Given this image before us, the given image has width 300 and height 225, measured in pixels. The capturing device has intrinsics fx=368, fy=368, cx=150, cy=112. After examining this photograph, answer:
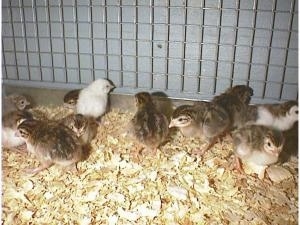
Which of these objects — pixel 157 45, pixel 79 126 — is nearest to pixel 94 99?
pixel 79 126

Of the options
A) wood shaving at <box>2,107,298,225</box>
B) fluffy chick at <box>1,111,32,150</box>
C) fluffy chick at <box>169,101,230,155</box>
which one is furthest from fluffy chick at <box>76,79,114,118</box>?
fluffy chick at <box>169,101,230,155</box>

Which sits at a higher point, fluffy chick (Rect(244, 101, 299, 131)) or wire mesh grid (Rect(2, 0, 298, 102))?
wire mesh grid (Rect(2, 0, 298, 102))

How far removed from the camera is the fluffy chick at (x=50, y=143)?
1.99m

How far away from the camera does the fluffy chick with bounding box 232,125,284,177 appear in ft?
6.39

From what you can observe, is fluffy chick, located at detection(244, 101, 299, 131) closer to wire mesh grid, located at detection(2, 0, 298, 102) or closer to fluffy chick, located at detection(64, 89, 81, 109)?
wire mesh grid, located at detection(2, 0, 298, 102)

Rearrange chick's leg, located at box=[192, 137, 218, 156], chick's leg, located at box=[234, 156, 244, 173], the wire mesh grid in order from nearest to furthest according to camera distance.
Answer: chick's leg, located at box=[234, 156, 244, 173] → chick's leg, located at box=[192, 137, 218, 156] → the wire mesh grid

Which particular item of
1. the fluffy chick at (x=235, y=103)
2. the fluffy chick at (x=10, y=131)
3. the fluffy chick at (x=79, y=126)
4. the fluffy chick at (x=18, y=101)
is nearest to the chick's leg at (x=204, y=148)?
the fluffy chick at (x=235, y=103)

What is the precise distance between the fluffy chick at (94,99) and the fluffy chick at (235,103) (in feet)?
2.65

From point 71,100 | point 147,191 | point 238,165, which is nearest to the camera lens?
point 147,191

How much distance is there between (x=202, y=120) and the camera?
7.44 feet

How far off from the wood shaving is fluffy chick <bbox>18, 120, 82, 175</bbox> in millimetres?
99

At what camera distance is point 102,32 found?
9.01 feet

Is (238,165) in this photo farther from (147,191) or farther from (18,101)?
(18,101)

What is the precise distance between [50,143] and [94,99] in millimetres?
721
